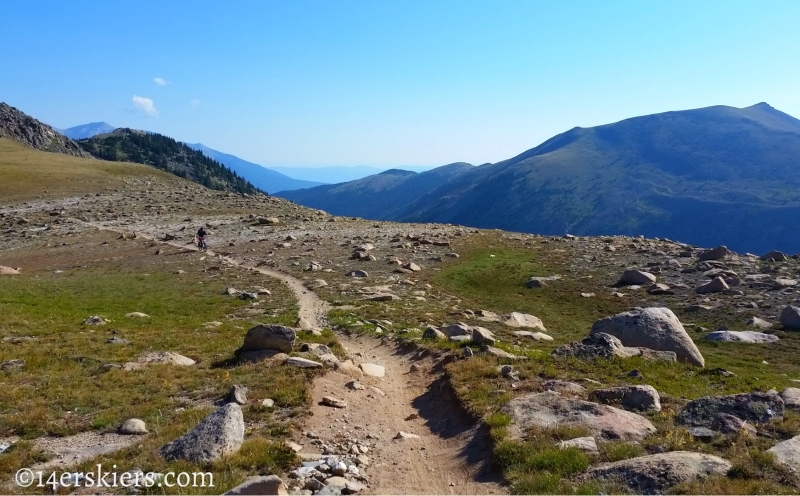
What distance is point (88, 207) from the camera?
82125 millimetres

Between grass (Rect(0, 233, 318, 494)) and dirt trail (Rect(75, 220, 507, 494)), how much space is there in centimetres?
122

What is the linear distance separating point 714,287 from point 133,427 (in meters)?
38.4

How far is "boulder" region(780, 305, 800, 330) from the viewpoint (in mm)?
29812

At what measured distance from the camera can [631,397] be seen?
1433cm

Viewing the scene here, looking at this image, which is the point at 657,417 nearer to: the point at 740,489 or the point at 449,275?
the point at 740,489

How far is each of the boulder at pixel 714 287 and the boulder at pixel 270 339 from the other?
31.6 meters

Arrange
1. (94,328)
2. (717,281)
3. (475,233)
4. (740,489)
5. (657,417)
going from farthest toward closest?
(475,233) → (717,281) → (94,328) → (657,417) → (740,489)

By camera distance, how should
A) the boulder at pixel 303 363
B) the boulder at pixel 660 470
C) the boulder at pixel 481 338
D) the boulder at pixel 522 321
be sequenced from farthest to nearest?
the boulder at pixel 522 321 < the boulder at pixel 481 338 < the boulder at pixel 303 363 < the boulder at pixel 660 470

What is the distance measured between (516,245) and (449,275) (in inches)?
665

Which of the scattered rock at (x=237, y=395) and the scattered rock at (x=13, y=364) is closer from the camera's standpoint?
the scattered rock at (x=237, y=395)

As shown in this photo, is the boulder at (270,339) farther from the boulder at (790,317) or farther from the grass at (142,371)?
the boulder at (790,317)

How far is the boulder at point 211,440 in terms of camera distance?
442 inches

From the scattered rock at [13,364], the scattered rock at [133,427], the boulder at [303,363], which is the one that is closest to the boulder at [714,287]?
the boulder at [303,363]

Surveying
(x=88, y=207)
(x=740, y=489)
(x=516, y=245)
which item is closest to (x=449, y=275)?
(x=516, y=245)
